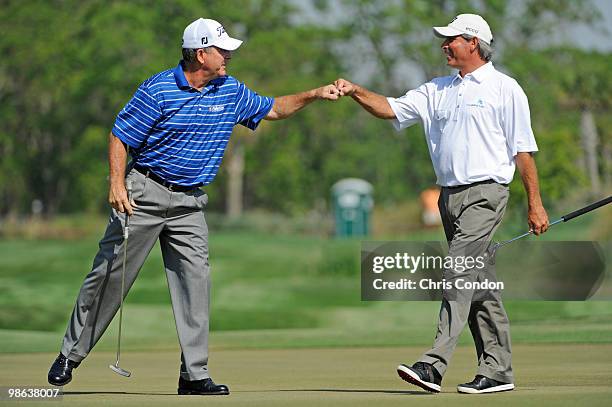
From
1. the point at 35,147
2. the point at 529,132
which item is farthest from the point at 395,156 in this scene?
the point at 529,132

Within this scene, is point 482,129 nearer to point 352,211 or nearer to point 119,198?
point 119,198

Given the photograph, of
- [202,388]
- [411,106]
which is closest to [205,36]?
[411,106]

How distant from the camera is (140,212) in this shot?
8.04 m

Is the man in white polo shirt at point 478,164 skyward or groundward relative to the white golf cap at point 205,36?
groundward

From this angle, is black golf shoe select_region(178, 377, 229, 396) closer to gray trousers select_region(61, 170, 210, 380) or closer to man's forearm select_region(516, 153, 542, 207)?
gray trousers select_region(61, 170, 210, 380)

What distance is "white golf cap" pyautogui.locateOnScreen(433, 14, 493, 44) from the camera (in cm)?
801

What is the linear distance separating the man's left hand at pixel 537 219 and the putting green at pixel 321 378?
0.96 meters

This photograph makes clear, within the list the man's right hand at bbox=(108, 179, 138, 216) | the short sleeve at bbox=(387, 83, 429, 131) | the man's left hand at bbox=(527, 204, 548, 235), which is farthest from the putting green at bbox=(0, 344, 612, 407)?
the short sleeve at bbox=(387, 83, 429, 131)

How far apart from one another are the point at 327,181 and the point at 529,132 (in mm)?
51360

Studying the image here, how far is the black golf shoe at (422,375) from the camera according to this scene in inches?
292

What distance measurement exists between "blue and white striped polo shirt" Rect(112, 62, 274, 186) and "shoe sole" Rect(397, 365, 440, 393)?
5.81ft

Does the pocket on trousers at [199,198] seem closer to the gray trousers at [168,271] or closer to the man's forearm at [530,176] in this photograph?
the gray trousers at [168,271]

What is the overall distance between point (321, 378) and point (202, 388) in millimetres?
1313

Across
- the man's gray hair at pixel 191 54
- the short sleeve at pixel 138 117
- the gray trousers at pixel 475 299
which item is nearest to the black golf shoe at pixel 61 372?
the short sleeve at pixel 138 117
